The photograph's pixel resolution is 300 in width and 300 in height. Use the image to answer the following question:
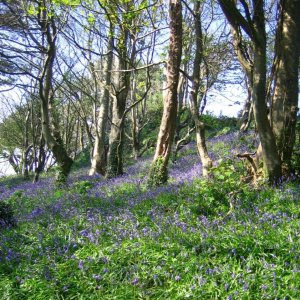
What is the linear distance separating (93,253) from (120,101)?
9.01 metres

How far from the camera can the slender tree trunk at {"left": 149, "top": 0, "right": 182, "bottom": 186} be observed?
918 cm

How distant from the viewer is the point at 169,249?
475 cm

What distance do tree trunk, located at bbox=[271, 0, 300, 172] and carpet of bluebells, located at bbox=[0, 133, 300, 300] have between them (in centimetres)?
96

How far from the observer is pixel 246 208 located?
6082 millimetres

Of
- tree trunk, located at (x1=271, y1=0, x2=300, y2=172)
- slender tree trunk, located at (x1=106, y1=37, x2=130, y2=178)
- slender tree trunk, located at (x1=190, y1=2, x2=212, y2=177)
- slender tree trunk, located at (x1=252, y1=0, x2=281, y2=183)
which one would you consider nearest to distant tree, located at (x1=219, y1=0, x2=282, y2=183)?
slender tree trunk, located at (x1=252, y1=0, x2=281, y2=183)

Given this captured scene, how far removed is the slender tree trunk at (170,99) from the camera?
9180 mm

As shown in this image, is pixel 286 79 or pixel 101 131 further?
pixel 101 131

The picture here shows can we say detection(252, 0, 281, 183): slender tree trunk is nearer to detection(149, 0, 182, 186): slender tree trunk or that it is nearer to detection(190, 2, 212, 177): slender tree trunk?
detection(190, 2, 212, 177): slender tree trunk

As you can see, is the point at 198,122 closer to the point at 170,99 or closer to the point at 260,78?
the point at 170,99

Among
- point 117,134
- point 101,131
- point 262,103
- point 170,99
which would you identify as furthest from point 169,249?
point 101,131

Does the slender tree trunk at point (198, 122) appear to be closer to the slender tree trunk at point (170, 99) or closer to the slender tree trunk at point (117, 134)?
the slender tree trunk at point (170, 99)

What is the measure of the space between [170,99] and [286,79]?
10.0 ft

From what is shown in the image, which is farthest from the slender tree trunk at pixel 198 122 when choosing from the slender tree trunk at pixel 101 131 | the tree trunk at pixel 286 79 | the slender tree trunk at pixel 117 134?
the slender tree trunk at pixel 101 131

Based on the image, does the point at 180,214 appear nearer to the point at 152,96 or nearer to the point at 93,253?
the point at 93,253
